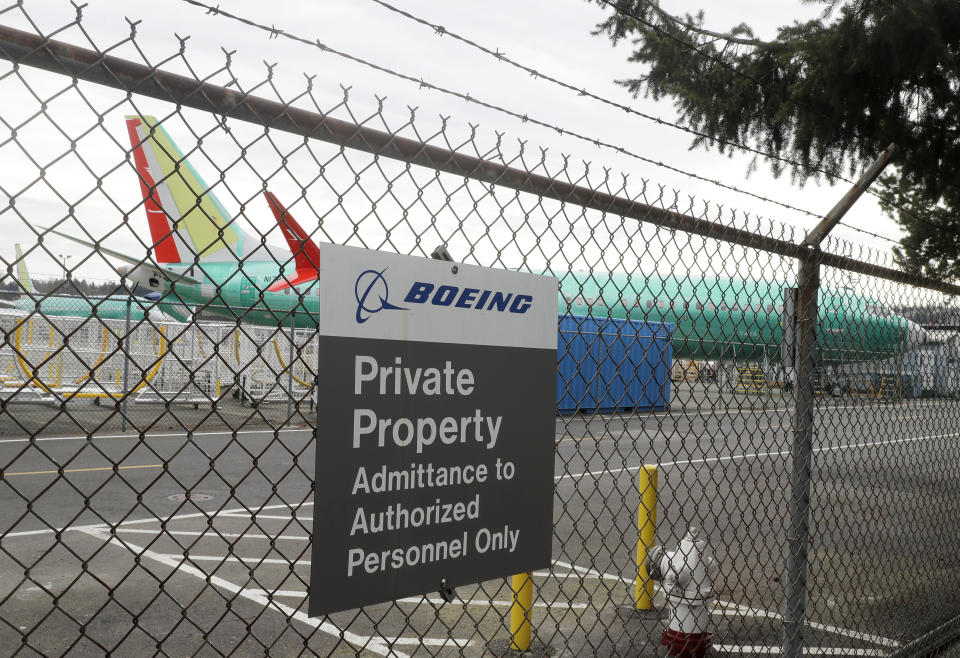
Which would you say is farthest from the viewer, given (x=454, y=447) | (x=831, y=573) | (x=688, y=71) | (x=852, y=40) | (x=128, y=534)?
(x=688, y=71)

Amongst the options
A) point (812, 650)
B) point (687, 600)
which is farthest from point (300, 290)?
point (812, 650)

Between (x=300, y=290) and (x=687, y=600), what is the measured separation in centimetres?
1500

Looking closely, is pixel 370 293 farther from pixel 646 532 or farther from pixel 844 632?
pixel 844 632

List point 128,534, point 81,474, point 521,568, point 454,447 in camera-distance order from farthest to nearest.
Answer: point 81,474, point 128,534, point 521,568, point 454,447

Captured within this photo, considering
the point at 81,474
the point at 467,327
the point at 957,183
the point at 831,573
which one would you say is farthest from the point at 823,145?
the point at 81,474

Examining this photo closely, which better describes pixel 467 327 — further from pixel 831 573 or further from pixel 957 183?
pixel 957 183

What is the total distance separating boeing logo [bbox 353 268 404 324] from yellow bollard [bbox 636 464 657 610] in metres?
2.64

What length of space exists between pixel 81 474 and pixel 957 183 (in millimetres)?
10568

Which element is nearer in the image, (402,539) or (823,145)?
(402,539)

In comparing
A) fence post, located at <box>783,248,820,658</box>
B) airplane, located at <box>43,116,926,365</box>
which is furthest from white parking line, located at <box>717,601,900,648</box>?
airplane, located at <box>43,116,926,365</box>

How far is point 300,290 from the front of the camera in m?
18.3

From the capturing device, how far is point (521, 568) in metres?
2.46

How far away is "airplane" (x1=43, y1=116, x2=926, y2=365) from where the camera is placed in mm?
2062

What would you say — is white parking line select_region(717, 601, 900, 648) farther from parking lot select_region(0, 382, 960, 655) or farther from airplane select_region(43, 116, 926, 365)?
airplane select_region(43, 116, 926, 365)
